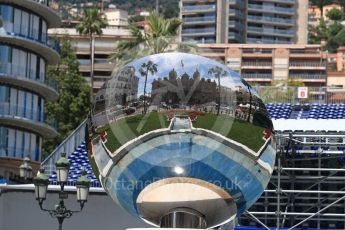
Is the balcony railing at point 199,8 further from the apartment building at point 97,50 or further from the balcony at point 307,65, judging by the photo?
the apartment building at point 97,50

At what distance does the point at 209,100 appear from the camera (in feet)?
34.2

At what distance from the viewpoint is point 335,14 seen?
177125mm

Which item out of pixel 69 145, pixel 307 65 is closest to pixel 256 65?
pixel 307 65

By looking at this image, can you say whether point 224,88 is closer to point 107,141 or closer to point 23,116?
point 107,141

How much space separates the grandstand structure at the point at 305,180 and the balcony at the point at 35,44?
24585 mm

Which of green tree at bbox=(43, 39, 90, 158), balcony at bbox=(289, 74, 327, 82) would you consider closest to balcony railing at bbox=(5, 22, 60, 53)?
green tree at bbox=(43, 39, 90, 158)

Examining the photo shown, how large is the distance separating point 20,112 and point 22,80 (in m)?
1.44

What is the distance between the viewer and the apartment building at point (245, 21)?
135000 millimetres

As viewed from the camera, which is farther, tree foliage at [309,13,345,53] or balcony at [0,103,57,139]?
tree foliage at [309,13,345,53]

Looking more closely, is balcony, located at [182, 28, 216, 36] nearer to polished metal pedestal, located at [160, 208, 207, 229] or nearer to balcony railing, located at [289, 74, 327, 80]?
balcony railing, located at [289, 74, 327, 80]

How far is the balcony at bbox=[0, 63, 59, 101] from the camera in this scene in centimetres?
5450

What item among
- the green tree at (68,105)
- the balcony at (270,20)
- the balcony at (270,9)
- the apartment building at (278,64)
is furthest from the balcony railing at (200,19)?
the green tree at (68,105)

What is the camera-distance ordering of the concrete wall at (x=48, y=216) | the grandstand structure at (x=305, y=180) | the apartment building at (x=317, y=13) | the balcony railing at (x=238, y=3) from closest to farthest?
the grandstand structure at (x=305, y=180) → the concrete wall at (x=48, y=216) → the balcony railing at (x=238, y=3) → the apartment building at (x=317, y=13)

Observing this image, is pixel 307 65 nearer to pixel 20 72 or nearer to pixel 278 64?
pixel 278 64
